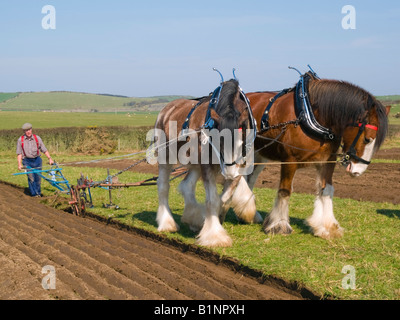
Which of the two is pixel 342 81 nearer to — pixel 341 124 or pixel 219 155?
pixel 341 124

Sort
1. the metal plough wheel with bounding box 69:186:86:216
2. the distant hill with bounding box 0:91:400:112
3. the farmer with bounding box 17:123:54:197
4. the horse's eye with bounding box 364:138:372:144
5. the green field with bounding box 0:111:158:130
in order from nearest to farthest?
the horse's eye with bounding box 364:138:372:144, the metal plough wheel with bounding box 69:186:86:216, the farmer with bounding box 17:123:54:197, the green field with bounding box 0:111:158:130, the distant hill with bounding box 0:91:400:112

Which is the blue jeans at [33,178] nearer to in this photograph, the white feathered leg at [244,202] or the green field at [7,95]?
the white feathered leg at [244,202]

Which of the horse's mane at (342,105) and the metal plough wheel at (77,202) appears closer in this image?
the horse's mane at (342,105)

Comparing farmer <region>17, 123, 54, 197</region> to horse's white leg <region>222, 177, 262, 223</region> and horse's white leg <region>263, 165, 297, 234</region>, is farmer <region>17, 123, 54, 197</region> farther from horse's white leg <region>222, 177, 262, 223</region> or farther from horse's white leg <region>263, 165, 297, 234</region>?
horse's white leg <region>263, 165, 297, 234</region>

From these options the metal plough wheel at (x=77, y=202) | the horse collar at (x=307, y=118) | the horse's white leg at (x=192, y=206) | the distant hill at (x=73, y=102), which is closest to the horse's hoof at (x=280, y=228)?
the horse's white leg at (x=192, y=206)

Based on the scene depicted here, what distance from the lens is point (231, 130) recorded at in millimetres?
6020

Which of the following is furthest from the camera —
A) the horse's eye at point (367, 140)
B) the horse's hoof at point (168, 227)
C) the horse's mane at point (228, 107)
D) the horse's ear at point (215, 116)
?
the horse's hoof at point (168, 227)

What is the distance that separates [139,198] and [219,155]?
4.92 m

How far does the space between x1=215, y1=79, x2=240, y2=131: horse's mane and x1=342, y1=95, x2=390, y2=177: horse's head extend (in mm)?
1578

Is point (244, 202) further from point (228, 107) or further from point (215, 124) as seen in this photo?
point (228, 107)

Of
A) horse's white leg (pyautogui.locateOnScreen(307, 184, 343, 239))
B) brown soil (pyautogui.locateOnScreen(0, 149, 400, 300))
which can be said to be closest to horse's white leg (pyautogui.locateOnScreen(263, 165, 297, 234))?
horse's white leg (pyautogui.locateOnScreen(307, 184, 343, 239))

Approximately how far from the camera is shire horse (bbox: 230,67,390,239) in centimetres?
633

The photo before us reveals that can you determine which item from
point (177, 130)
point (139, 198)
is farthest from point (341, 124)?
point (139, 198)

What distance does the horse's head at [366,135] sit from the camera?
20.5 ft
